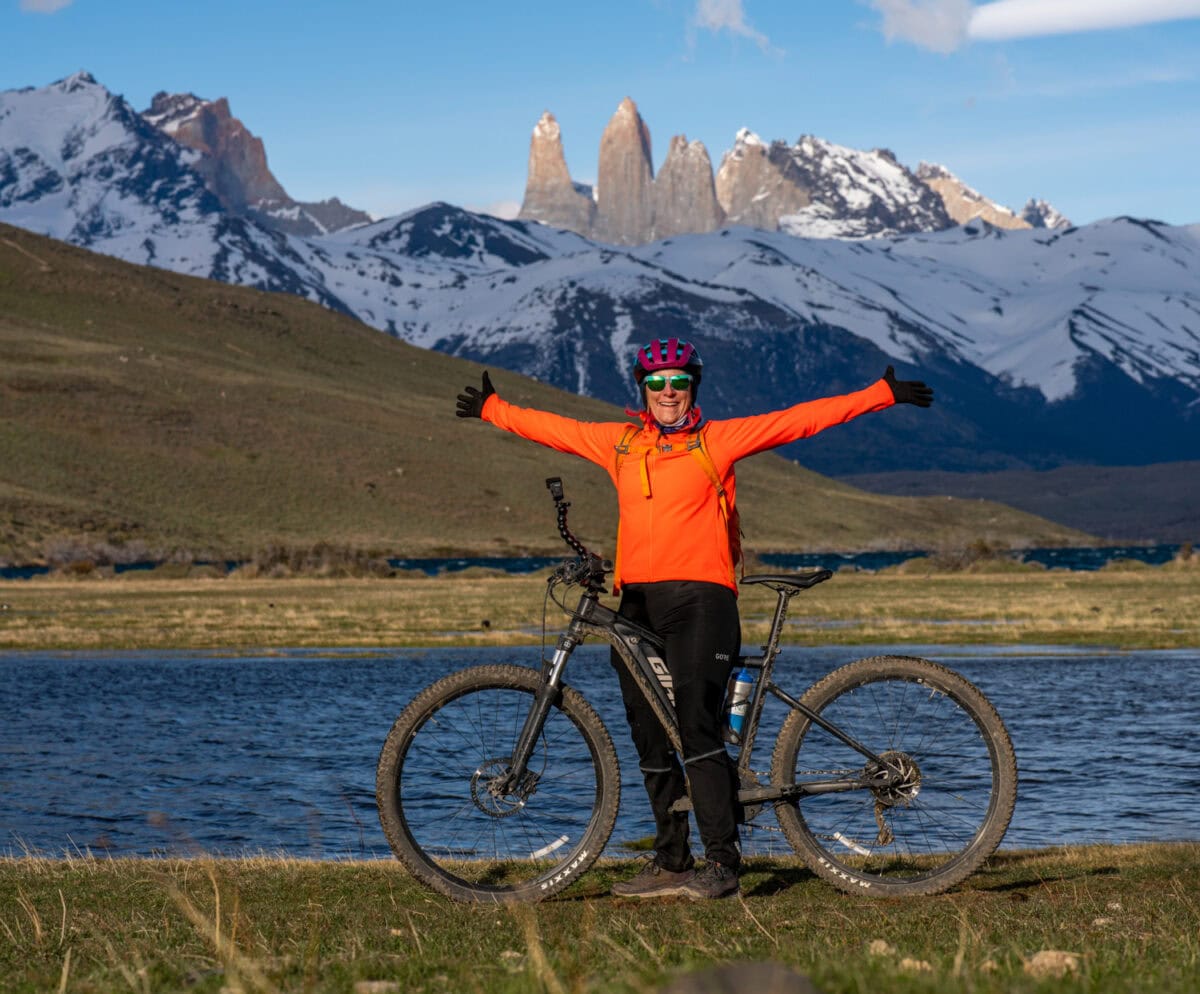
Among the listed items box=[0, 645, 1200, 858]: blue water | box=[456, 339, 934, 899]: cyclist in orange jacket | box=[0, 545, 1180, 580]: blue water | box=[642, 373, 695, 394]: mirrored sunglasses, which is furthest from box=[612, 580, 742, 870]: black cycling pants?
box=[0, 545, 1180, 580]: blue water

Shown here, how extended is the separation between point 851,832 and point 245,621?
35782 mm

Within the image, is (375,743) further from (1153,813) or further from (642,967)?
(642,967)

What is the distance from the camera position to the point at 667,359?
9859 millimetres

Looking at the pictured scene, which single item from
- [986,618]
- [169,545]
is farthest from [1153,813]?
→ [169,545]

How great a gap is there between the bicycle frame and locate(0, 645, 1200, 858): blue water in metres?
0.71

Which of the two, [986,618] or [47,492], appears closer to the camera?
[986,618]

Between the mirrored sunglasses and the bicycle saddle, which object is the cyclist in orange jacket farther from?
the bicycle saddle

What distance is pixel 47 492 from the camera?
126 meters

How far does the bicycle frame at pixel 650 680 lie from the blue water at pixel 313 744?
71 cm

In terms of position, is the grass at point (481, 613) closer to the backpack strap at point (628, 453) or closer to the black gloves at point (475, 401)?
the black gloves at point (475, 401)

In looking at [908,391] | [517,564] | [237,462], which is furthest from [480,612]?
[237,462]

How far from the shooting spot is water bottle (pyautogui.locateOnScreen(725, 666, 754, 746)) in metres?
9.62

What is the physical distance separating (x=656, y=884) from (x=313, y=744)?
12.8m

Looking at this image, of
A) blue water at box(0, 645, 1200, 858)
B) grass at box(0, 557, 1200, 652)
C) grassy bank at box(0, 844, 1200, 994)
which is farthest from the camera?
grass at box(0, 557, 1200, 652)
